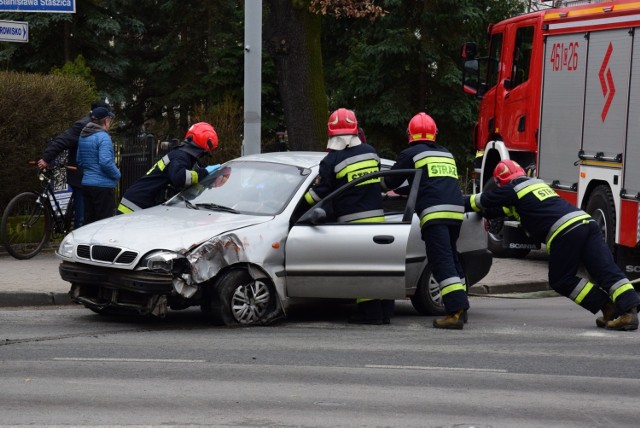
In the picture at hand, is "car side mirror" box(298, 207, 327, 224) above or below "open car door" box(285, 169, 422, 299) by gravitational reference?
above

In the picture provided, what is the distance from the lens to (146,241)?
9617 millimetres

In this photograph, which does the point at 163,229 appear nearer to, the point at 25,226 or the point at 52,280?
the point at 52,280

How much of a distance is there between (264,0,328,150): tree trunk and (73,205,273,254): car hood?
10.3 m

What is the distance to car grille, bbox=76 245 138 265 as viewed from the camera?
9.55 m

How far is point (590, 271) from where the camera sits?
34.8 feet

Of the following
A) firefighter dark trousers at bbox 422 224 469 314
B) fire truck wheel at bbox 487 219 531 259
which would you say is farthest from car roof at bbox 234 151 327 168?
fire truck wheel at bbox 487 219 531 259

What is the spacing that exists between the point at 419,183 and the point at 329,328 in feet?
4.76

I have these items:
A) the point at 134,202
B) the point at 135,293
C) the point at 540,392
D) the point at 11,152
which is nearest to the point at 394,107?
the point at 11,152

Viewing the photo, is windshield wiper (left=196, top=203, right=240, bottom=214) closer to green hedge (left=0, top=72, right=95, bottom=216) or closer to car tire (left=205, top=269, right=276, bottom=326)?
car tire (left=205, top=269, right=276, bottom=326)

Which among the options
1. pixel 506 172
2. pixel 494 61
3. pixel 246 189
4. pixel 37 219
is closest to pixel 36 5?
pixel 37 219

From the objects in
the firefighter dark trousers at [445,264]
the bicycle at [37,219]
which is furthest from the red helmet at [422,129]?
the bicycle at [37,219]

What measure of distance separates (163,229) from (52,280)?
3.16m

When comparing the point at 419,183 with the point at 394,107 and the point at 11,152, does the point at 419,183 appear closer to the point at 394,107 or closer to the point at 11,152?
the point at 11,152

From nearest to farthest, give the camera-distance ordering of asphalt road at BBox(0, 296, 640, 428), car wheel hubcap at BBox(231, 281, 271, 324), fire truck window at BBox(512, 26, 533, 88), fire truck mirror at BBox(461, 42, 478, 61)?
asphalt road at BBox(0, 296, 640, 428) < car wheel hubcap at BBox(231, 281, 271, 324) < fire truck window at BBox(512, 26, 533, 88) < fire truck mirror at BBox(461, 42, 478, 61)
